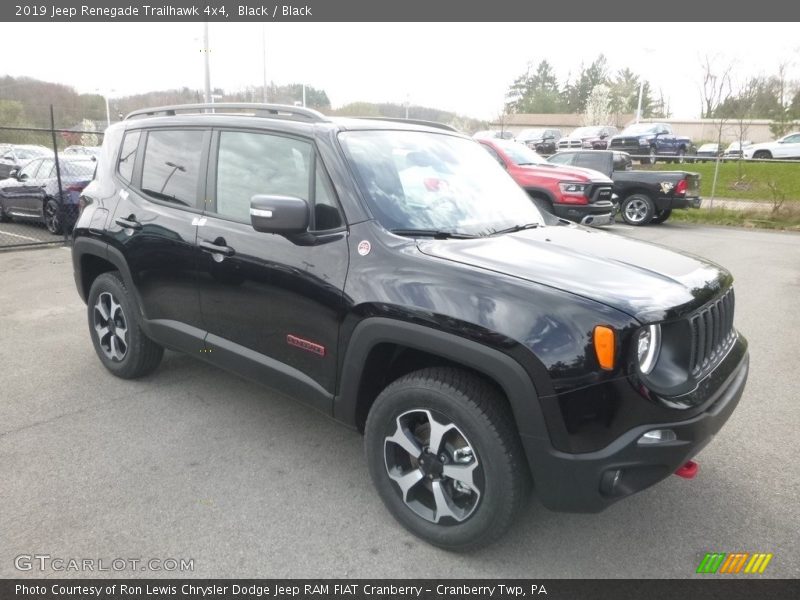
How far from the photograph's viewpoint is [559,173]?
36.1 feet

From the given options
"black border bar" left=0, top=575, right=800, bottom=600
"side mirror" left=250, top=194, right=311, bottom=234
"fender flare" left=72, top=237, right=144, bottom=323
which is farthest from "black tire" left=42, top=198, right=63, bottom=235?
"black border bar" left=0, top=575, right=800, bottom=600

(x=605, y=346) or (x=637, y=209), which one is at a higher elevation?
(x=605, y=346)

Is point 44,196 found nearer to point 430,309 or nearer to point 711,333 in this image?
point 430,309

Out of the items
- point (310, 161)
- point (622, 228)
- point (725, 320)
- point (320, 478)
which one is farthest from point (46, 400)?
point (622, 228)

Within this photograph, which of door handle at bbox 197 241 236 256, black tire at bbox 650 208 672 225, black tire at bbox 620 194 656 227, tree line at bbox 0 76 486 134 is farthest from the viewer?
tree line at bbox 0 76 486 134

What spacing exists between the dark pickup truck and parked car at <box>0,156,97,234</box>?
432 inches

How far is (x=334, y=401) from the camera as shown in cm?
293

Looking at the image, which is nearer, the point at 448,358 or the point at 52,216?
the point at 448,358

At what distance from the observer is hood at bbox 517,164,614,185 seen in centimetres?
1091

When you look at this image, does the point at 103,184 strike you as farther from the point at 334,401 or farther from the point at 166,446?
the point at 334,401

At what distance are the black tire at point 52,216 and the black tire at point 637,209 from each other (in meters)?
12.5

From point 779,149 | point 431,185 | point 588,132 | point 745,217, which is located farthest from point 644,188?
point 588,132

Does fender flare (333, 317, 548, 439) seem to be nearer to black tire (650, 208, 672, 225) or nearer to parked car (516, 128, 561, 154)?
black tire (650, 208, 672, 225)

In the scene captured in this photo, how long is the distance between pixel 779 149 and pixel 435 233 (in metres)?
31.5
